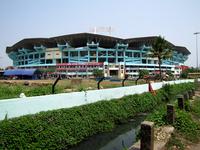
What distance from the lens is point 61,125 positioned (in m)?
10.6

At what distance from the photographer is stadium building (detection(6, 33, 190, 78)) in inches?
3883

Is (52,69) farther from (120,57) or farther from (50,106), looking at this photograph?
(50,106)

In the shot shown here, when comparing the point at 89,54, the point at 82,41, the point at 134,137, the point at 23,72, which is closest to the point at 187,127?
the point at 134,137

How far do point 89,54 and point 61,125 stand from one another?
95.4 m

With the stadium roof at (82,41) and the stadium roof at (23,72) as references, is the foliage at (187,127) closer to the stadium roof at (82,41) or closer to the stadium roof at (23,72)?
the stadium roof at (23,72)

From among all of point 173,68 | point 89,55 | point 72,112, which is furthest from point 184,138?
point 173,68

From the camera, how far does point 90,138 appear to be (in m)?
12.3

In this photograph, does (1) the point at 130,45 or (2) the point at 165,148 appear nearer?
(2) the point at 165,148

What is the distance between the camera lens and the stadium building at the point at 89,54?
98625mm

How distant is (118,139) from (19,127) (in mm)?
5747

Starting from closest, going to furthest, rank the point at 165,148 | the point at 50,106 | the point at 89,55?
the point at 165,148 < the point at 50,106 < the point at 89,55

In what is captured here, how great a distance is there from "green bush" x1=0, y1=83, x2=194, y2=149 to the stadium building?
80287 mm

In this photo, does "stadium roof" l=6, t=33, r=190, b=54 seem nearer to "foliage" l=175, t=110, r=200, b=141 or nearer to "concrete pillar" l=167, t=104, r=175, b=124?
"foliage" l=175, t=110, r=200, b=141

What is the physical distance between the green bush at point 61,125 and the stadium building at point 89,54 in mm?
80287
